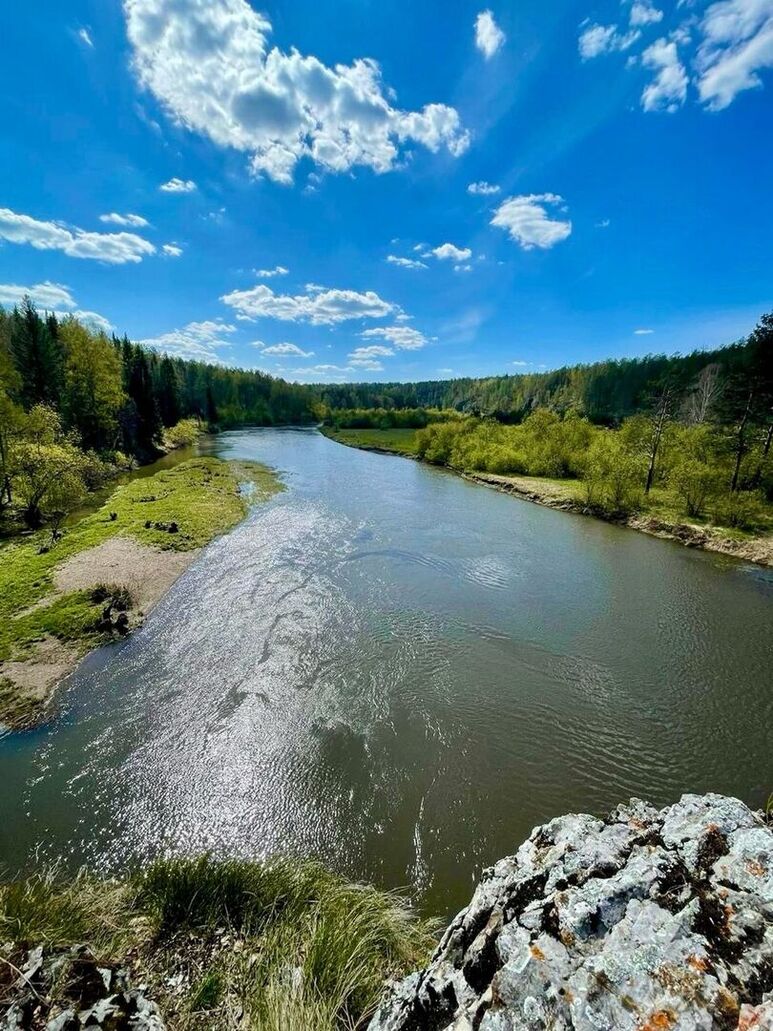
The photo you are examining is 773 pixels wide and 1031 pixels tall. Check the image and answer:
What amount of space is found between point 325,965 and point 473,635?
1072 cm

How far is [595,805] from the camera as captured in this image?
8.34m

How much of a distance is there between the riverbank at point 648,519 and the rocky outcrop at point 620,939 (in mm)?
24422

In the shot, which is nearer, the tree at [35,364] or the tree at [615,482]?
the tree at [615,482]

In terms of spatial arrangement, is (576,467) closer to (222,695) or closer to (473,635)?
(473,635)

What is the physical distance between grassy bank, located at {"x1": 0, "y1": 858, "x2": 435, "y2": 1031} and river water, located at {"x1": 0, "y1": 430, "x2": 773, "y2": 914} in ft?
5.17

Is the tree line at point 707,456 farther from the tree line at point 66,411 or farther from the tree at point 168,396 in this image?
the tree at point 168,396

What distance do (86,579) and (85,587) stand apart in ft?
2.64

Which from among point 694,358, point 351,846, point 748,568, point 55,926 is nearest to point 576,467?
point 748,568

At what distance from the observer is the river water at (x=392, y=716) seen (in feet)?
24.8

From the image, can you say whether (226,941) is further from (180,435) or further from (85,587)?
(180,435)

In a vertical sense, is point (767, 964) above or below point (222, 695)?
above

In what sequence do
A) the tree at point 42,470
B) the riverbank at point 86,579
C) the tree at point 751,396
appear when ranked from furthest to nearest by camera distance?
the tree at point 751,396 < the tree at point 42,470 < the riverbank at point 86,579

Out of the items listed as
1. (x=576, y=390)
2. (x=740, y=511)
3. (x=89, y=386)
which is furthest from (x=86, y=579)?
(x=576, y=390)

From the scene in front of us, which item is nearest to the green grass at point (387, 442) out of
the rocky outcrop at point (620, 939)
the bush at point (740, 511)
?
the bush at point (740, 511)
